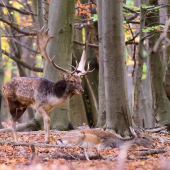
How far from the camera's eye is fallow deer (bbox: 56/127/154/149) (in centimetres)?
816

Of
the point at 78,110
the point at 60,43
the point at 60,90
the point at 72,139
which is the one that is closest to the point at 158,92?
the point at 78,110

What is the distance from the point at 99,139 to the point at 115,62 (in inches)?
86.1

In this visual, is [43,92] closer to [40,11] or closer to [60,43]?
[60,43]

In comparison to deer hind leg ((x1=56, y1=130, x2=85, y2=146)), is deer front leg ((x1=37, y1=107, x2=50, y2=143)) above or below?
above

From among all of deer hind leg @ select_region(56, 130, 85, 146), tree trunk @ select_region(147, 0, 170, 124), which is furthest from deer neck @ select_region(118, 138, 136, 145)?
tree trunk @ select_region(147, 0, 170, 124)

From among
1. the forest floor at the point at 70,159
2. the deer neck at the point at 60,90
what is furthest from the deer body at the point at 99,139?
the deer neck at the point at 60,90

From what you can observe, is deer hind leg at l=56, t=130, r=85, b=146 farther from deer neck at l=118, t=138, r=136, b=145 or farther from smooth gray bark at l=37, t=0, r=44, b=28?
smooth gray bark at l=37, t=0, r=44, b=28

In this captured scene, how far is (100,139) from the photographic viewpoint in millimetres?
8461

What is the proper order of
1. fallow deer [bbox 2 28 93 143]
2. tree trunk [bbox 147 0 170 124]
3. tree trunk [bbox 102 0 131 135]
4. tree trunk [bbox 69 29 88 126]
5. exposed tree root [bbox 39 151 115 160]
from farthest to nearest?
1. tree trunk [bbox 69 29 88 126]
2. tree trunk [bbox 147 0 170 124]
3. tree trunk [bbox 102 0 131 135]
4. fallow deer [bbox 2 28 93 143]
5. exposed tree root [bbox 39 151 115 160]

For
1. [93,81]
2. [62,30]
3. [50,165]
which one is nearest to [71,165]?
[50,165]

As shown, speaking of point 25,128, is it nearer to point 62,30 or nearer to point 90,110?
point 62,30

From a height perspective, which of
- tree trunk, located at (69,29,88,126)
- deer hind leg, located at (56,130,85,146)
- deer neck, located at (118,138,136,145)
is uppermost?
deer hind leg, located at (56,130,85,146)

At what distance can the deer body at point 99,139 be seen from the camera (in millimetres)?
8156

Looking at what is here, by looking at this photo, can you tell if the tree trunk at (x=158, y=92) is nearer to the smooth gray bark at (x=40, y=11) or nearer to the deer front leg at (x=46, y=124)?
the smooth gray bark at (x=40, y=11)
